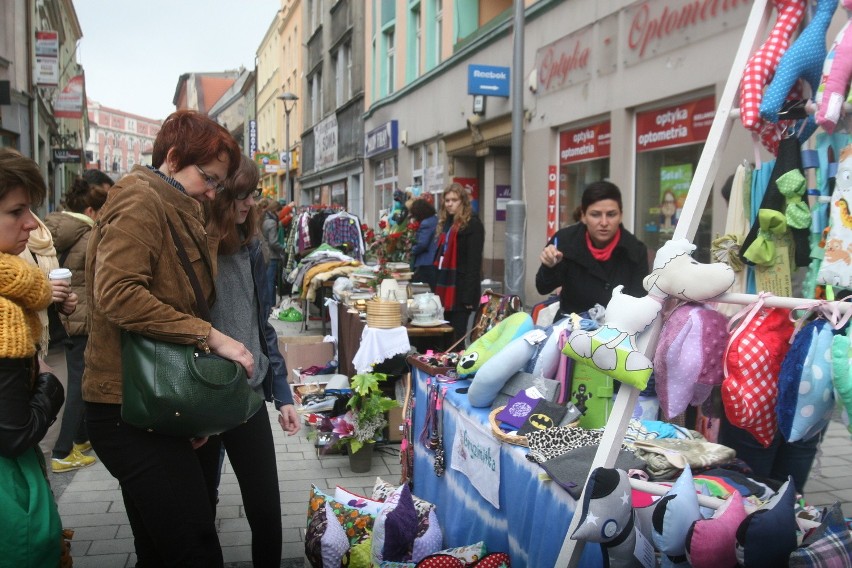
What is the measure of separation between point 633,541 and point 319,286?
23.2 ft

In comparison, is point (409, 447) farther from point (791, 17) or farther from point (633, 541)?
point (791, 17)

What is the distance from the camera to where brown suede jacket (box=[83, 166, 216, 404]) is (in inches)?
74.7

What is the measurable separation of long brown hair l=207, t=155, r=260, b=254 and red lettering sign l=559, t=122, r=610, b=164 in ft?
24.7

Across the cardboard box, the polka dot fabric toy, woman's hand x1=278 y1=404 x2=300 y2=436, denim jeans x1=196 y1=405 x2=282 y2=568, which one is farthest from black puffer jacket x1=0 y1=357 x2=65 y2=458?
the cardboard box

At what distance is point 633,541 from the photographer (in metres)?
1.96

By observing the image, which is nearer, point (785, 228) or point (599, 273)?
point (785, 228)

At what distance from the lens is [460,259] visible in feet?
23.1

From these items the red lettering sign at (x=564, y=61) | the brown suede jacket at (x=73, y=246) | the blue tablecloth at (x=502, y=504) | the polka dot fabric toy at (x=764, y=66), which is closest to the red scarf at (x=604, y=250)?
the blue tablecloth at (x=502, y=504)

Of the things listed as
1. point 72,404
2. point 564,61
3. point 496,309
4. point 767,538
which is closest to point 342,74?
point 564,61

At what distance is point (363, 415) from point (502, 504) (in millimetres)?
2095

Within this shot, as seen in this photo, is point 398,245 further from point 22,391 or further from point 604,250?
point 22,391

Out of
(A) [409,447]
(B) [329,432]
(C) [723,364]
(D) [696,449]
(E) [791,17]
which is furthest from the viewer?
(B) [329,432]

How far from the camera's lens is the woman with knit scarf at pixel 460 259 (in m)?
6.98

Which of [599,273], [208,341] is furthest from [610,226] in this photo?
[208,341]
